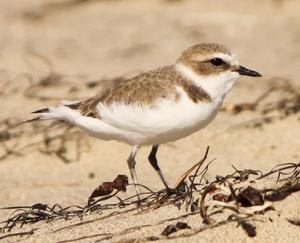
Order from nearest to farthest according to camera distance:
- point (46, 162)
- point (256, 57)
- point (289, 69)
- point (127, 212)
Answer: point (127, 212) < point (46, 162) < point (289, 69) < point (256, 57)

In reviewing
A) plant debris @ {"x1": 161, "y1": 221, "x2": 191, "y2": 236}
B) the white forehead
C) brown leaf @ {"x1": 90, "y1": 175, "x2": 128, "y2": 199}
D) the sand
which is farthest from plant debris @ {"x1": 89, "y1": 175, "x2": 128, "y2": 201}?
the white forehead

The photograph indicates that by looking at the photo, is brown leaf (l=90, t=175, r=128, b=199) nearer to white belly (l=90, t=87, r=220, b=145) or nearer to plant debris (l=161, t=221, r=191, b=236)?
white belly (l=90, t=87, r=220, b=145)

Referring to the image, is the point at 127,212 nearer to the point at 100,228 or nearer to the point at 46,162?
the point at 100,228

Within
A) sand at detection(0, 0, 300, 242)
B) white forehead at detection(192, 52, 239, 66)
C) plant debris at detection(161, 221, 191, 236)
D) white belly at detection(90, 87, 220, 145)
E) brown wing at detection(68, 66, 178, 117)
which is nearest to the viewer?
plant debris at detection(161, 221, 191, 236)

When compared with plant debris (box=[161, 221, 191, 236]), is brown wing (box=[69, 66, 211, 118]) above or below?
above

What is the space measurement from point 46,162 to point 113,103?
163 cm

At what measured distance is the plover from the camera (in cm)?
455

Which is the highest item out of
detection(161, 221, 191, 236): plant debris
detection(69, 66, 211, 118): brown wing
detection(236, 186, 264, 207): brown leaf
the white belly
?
detection(69, 66, 211, 118): brown wing

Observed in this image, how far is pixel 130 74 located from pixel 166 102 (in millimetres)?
4108

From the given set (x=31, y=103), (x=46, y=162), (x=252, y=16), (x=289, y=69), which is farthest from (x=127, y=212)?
(x=252, y=16)

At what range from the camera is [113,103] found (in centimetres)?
482

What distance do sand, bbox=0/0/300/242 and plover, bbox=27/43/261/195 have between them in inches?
22.2

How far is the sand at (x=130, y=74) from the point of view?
414 centimetres

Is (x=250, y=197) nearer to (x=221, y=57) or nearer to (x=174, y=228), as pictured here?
(x=174, y=228)
